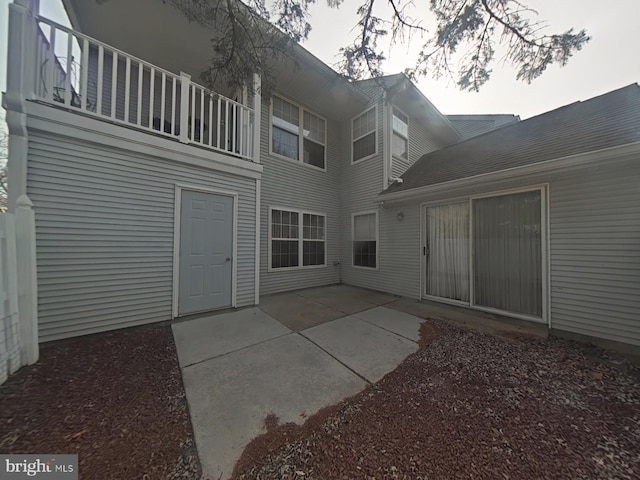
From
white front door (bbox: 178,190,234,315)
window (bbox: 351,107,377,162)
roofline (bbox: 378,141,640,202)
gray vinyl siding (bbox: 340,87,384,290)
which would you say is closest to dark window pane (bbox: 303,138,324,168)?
gray vinyl siding (bbox: 340,87,384,290)

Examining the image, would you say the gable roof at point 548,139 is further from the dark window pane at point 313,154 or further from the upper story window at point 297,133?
the upper story window at point 297,133

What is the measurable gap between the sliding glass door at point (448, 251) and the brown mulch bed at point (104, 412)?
504 cm

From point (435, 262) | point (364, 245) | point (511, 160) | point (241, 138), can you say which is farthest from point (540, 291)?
point (241, 138)

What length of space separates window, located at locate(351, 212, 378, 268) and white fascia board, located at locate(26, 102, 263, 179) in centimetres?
368

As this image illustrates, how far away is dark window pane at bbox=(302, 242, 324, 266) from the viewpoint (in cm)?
670

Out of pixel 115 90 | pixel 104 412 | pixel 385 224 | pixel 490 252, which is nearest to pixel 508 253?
pixel 490 252

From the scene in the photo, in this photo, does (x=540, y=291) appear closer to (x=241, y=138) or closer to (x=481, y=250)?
(x=481, y=250)

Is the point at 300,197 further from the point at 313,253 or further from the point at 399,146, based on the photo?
the point at 399,146

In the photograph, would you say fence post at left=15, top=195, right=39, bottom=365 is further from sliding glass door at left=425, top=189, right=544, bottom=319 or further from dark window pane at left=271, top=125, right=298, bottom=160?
sliding glass door at left=425, top=189, right=544, bottom=319

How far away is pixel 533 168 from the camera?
3658 millimetres

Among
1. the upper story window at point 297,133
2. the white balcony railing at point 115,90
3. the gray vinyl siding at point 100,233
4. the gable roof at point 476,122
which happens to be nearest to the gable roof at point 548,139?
the upper story window at point 297,133

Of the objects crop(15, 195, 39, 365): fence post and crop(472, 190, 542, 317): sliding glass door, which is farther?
crop(472, 190, 542, 317): sliding glass door

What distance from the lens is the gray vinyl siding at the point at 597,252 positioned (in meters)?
3.15

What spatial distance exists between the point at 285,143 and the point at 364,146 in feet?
8.02
